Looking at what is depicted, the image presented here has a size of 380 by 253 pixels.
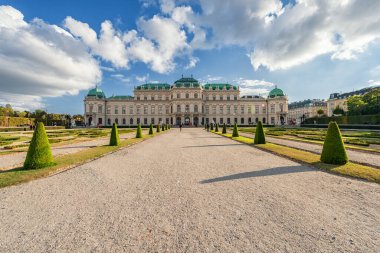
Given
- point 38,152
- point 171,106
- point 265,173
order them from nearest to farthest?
point 265,173
point 38,152
point 171,106

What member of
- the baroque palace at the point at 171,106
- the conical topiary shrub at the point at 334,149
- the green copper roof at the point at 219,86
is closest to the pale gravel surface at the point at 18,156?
the conical topiary shrub at the point at 334,149

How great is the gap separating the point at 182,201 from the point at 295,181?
3801 mm

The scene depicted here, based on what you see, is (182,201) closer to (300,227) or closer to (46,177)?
(300,227)

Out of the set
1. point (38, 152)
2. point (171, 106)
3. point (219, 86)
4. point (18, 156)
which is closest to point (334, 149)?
point (38, 152)

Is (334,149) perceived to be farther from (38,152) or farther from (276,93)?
(276,93)

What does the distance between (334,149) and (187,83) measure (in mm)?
71399

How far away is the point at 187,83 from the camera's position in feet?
253

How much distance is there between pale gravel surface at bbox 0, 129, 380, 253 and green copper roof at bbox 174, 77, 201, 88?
2812 inches

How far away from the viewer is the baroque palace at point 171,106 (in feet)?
257

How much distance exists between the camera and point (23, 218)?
157 inches

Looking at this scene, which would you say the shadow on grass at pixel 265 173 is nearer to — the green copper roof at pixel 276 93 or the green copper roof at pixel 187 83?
the green copper roof at pixel 187 83

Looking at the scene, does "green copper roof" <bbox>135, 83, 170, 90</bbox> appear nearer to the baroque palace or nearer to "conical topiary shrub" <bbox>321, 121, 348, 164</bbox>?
the baroque palace

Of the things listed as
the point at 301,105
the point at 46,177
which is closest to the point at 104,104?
the point at 46,177

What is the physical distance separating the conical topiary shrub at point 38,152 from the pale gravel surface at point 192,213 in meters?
1.50
